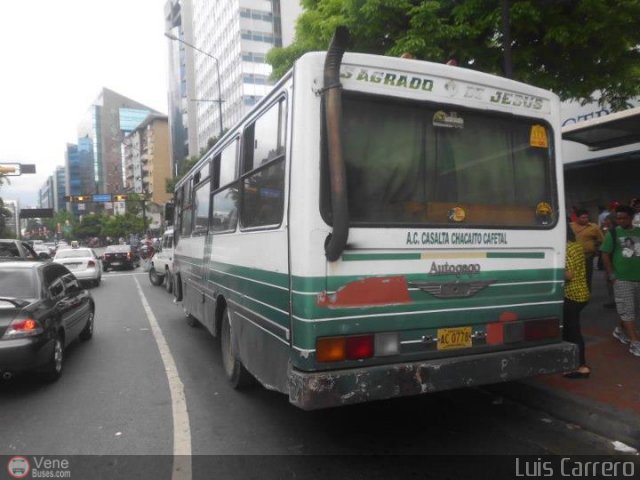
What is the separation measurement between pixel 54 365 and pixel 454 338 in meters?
4.64

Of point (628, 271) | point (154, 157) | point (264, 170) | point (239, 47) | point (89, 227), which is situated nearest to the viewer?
point (264, 170)

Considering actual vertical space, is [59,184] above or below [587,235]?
above

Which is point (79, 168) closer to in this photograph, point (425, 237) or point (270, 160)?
point (270, 160)

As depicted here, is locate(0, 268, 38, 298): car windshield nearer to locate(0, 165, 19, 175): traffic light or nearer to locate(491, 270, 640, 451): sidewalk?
locate(491, 270, 640, 451): sidewalk

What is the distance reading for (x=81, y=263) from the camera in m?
18.7

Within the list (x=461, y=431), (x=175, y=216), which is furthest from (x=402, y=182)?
(x=175, y=216)

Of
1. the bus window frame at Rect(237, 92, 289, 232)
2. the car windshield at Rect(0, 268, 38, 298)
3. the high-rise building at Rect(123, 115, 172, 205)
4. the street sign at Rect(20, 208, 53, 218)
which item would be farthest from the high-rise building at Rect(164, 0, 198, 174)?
the bus window frame at Rect(237, 92, 289, 232)

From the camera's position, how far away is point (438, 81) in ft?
12.7

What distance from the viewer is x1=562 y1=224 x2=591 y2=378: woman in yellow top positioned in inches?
195

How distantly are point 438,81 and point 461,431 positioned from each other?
289cm

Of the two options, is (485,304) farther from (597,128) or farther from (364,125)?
(597,128)

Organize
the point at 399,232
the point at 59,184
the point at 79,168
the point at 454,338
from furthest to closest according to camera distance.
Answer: the point at 59,184 < the point at 79,168 < the point at 454,338 < the point at 399,232

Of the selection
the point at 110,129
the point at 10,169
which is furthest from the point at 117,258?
the point at 110,129

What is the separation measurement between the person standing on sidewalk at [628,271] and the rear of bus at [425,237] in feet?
6.64
